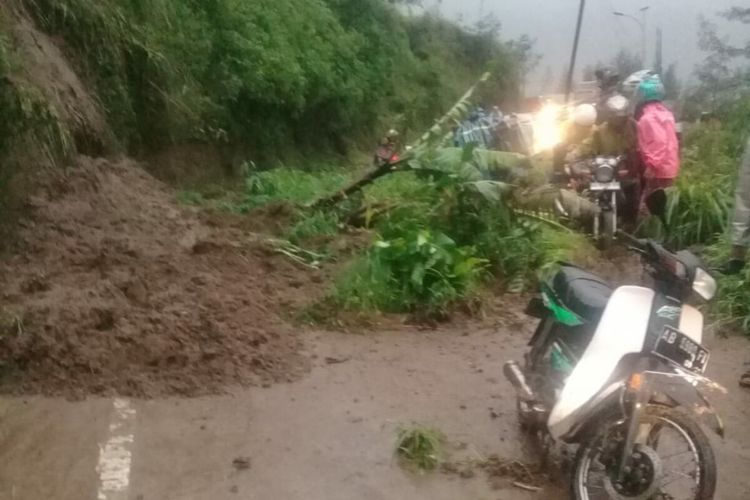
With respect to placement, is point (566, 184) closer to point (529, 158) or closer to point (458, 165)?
point (529, 158)

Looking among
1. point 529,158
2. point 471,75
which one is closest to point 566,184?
point 529,158

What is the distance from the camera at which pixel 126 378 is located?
539cm

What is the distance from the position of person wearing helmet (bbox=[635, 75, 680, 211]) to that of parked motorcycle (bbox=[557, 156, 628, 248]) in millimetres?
282

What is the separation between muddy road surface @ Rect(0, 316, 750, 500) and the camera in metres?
4.36

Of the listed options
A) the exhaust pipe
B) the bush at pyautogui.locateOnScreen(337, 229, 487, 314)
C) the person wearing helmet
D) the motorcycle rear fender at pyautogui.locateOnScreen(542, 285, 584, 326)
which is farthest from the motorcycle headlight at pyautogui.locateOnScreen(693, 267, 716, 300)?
the person wearing helmet

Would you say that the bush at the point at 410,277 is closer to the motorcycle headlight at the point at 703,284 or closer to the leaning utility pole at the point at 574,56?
the motorcycle headlight at the point at 703,284

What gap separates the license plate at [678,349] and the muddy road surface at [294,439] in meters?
1.00

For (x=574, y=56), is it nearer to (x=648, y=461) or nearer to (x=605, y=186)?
(x=605, y=186)

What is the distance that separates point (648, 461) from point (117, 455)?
2.53m

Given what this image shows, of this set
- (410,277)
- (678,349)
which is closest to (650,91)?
(410,277)

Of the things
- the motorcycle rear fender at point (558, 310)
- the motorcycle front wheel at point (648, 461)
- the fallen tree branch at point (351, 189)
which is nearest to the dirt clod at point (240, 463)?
the motorcycle front wheel at point (648, 461)

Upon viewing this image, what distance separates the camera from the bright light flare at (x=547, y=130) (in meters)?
11.4

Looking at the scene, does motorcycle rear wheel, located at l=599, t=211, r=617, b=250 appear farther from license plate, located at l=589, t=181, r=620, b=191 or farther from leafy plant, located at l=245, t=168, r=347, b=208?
leafy plant, located at l=245, t=168, r=347, b=208

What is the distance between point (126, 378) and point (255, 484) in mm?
1395
